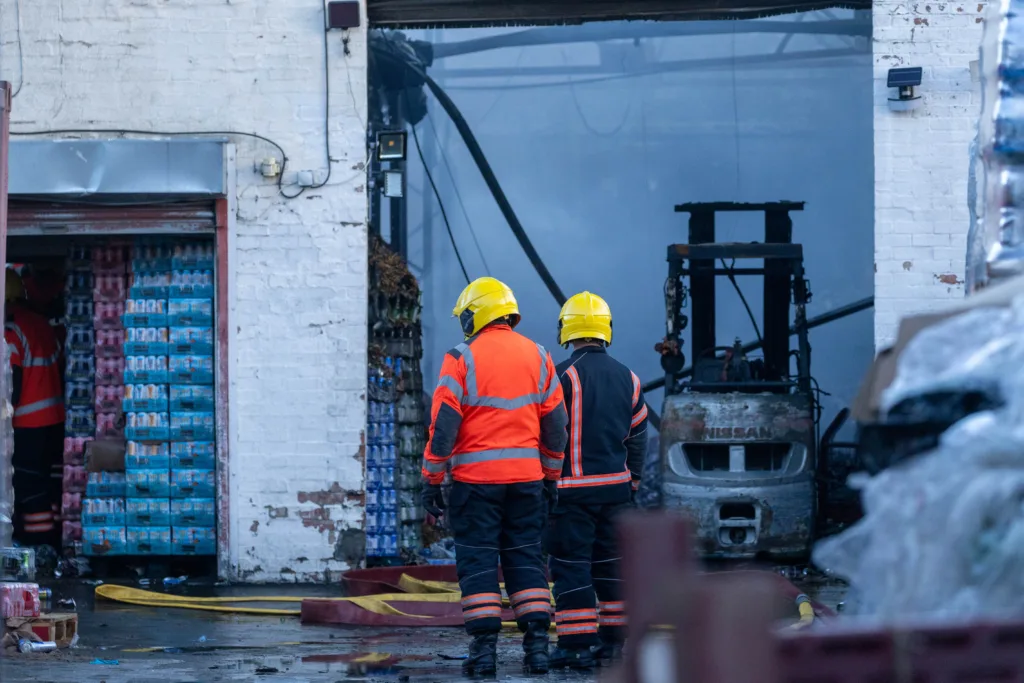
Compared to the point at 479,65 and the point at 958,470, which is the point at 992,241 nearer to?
the point at 958,470

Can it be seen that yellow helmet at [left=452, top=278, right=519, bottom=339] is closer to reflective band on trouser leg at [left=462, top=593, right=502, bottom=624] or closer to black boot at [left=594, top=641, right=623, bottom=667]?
reflective band on trouser leg at [left=462, top=593, right=502, bottom=624]

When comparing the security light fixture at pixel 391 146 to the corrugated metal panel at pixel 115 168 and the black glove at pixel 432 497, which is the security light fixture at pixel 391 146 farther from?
the black glove at pixel 432 497

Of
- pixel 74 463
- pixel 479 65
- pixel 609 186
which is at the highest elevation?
pixel 479 65

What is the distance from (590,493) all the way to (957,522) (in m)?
4.55

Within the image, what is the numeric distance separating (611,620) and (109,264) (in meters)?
5.64

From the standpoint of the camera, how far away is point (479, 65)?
47.9 ft

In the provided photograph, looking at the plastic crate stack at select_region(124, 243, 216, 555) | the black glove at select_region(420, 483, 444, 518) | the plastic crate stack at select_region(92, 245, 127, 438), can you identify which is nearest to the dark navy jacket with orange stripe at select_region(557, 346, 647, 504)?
the black glove at select_region(420, 483, 444, 518)

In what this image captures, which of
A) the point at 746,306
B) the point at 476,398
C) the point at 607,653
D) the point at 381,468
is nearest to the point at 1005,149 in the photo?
the point at 476,398

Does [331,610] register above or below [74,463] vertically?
below

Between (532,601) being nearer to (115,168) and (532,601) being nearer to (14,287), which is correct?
(115,168)

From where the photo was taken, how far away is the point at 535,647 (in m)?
6.78

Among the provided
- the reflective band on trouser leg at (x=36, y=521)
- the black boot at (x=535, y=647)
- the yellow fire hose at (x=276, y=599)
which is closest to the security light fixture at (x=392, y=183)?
the yellow fire hose at (x=276, y=599)

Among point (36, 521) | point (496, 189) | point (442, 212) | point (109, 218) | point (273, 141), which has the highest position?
point (496, 189)

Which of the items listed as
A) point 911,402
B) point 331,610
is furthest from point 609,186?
point 911,402
